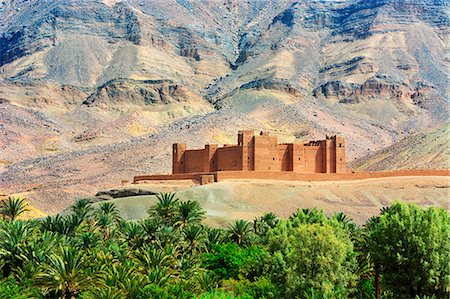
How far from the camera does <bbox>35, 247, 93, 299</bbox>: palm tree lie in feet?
87.1

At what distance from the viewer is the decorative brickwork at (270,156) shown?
74500 millimetres

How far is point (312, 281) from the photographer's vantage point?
101 ft

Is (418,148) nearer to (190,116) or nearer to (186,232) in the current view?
(190,116)

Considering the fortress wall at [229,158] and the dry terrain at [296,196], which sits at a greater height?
the fortress wall at [229,158]

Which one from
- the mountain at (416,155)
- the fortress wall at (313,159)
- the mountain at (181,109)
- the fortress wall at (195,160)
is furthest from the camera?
the mountain at (181,109)

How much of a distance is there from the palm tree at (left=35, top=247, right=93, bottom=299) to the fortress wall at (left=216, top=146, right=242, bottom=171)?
1895 inches

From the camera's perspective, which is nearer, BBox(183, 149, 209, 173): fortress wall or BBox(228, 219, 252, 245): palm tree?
BBox(228, 219, 252, 245): palm tree

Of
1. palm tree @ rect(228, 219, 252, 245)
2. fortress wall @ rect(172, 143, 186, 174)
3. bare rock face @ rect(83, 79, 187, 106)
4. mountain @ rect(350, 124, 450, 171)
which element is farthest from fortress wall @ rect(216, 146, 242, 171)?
bare rock face @ rect(83, 79, 187, 106)

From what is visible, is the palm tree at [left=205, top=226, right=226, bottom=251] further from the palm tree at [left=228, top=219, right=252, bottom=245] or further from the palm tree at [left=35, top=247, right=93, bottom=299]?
the palm tree at [left=35, top=247, right=93, bottom=299]

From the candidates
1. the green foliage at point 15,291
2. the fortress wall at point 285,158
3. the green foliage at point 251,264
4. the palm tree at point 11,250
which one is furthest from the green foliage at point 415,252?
the fortress wall at point 285,158

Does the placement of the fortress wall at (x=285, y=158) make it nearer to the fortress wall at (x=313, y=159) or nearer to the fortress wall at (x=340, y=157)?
the fortress wall at (x=313, y=159)

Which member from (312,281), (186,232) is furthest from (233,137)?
(312,281)

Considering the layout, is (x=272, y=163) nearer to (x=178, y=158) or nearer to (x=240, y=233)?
(x=178, y=158)

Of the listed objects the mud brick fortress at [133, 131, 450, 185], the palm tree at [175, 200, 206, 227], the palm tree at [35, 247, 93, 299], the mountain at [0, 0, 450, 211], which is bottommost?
the palm tree at [35, 247, 93, 299]
